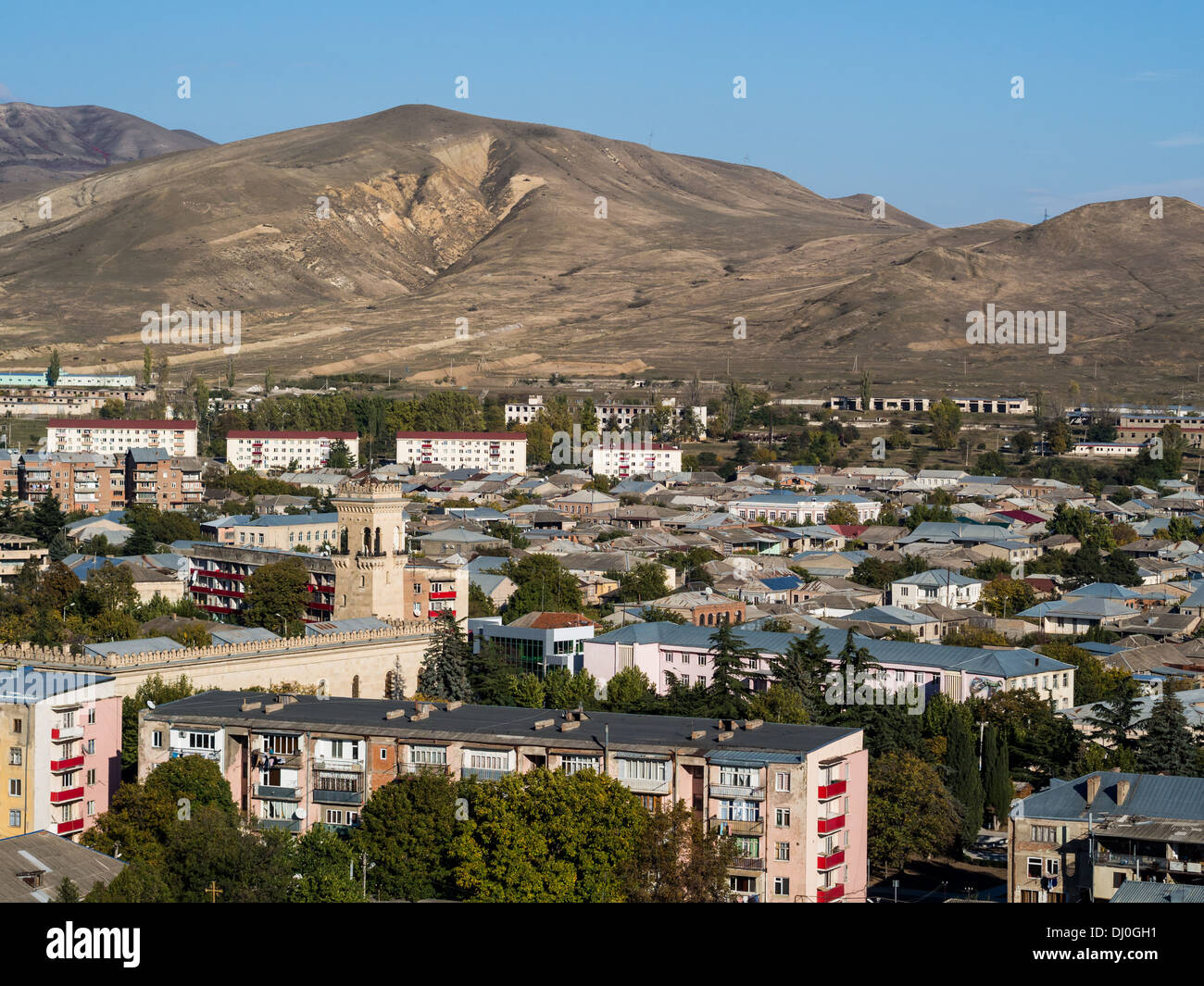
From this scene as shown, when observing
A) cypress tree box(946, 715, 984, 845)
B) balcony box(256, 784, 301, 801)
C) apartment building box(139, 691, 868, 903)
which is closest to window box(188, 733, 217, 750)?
apartment building box(139, 691, 868, 903)

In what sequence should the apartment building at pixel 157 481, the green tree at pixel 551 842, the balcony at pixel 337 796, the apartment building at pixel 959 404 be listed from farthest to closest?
1. the apartment building at pixel 959 404
2. the apartment building at pixel 157 481
3. the balcony at pixel 337 796
4. the green tree at pixel 551 842

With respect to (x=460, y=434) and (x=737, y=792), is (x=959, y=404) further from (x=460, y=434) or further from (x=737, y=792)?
(x=737, y=792)

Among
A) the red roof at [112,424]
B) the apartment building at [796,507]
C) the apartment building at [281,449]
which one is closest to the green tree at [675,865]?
the apartment building at [796,507]

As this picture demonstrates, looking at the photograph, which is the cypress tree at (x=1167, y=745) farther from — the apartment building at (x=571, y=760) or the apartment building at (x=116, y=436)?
the apartment building at (x=116, y=436)

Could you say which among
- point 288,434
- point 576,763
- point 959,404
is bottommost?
point 576,763

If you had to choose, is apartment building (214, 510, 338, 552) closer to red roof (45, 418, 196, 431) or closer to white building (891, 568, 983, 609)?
white building (891, 568, 983, 609)

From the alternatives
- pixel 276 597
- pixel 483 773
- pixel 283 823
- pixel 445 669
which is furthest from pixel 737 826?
pixel 276 597
